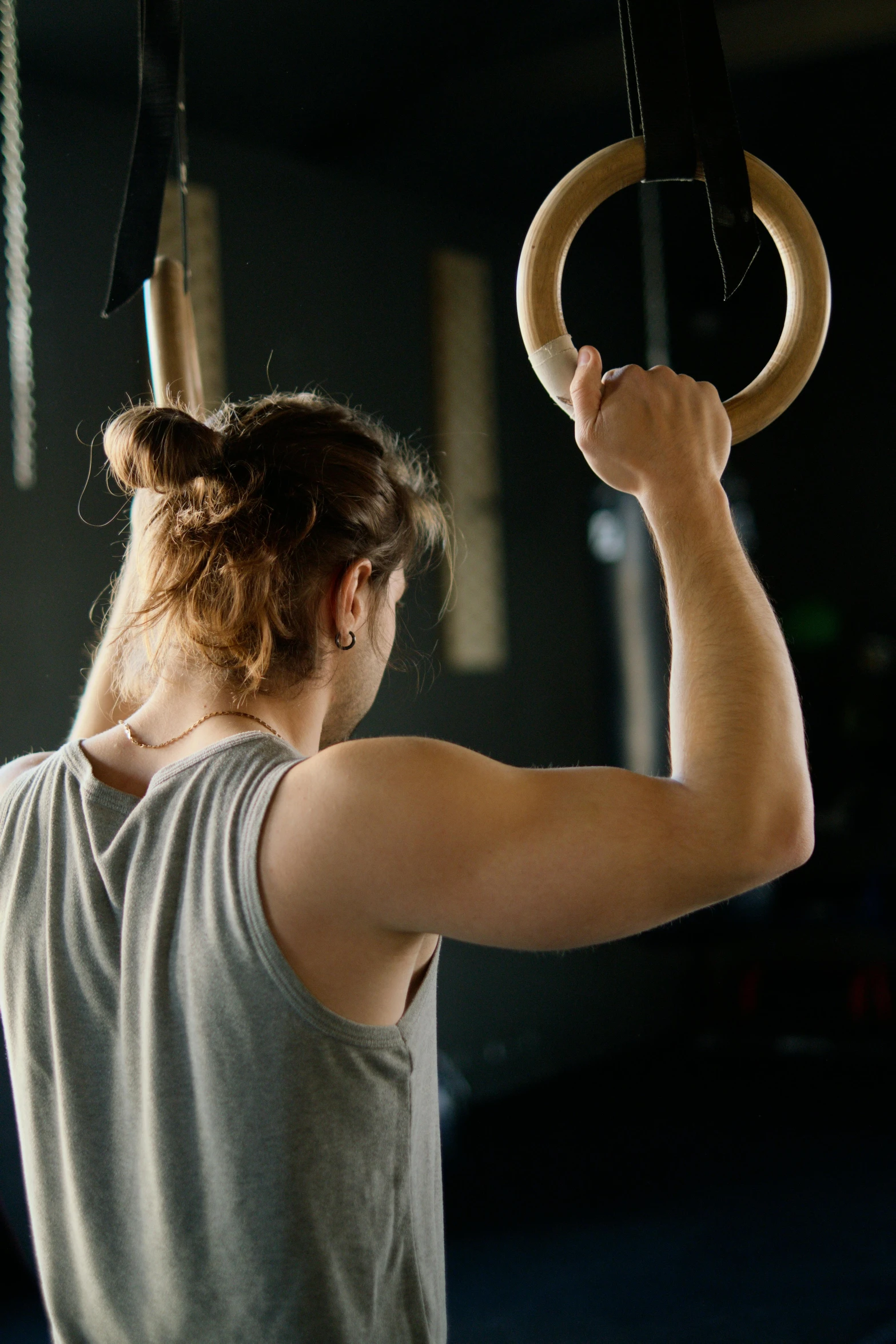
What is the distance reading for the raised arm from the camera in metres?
0.57

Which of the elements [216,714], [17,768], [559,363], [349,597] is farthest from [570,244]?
[17,768]

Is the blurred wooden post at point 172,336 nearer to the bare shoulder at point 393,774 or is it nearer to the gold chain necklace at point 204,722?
the gold chain necklace at point 204,722

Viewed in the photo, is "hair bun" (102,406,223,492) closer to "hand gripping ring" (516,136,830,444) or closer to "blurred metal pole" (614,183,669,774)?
"hand gripping ring" (516,136,830,444)

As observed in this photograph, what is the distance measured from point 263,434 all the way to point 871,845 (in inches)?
56.6

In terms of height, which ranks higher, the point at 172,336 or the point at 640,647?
the point at 172,336

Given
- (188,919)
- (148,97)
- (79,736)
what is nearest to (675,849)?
(188,919)

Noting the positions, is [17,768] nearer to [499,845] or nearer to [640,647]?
[499,845]

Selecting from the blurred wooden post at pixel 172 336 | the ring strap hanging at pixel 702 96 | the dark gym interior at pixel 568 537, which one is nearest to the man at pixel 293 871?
the ring strap hanging at pixel 702 96

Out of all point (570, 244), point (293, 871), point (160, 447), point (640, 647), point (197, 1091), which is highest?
point (570, 244)

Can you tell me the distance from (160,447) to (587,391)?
28 centimetres

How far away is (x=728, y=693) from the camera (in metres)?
0.62

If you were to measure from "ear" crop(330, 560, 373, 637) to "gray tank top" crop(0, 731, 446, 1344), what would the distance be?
0.39 feet

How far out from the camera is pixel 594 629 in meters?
2.26

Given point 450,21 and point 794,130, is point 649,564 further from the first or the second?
point 450,21
